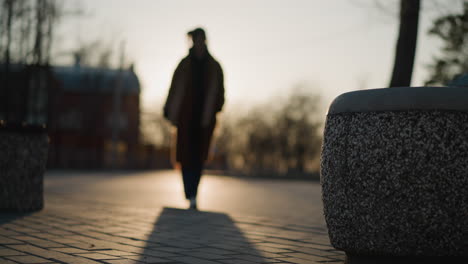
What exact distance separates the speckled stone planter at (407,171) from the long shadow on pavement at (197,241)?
0.89 meters

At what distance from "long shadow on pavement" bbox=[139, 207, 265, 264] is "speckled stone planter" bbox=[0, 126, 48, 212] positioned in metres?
1.28

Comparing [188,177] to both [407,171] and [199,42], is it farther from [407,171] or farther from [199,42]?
[407,171]

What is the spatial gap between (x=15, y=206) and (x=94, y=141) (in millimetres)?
32269

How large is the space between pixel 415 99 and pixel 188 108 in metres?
4.34

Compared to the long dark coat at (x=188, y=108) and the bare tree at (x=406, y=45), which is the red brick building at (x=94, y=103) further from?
the bare tree at (x=406, y=45)

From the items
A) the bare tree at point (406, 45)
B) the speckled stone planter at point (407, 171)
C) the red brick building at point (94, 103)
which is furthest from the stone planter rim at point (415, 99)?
the red brick building at point (94, 103)

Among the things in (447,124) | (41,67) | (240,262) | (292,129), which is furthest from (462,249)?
(292,129)

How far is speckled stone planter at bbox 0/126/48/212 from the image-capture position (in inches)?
239

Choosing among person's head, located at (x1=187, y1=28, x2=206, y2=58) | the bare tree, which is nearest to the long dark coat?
person's head, located at (x1=187, y1=28, x2=206, y2=58)

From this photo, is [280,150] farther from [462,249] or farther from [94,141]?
[462,249]

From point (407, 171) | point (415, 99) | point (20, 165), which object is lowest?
point (20, 165)

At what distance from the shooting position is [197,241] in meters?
4.56

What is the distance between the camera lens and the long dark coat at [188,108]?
7.28 metres

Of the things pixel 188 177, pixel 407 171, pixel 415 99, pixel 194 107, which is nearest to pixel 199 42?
pixel 194 107
